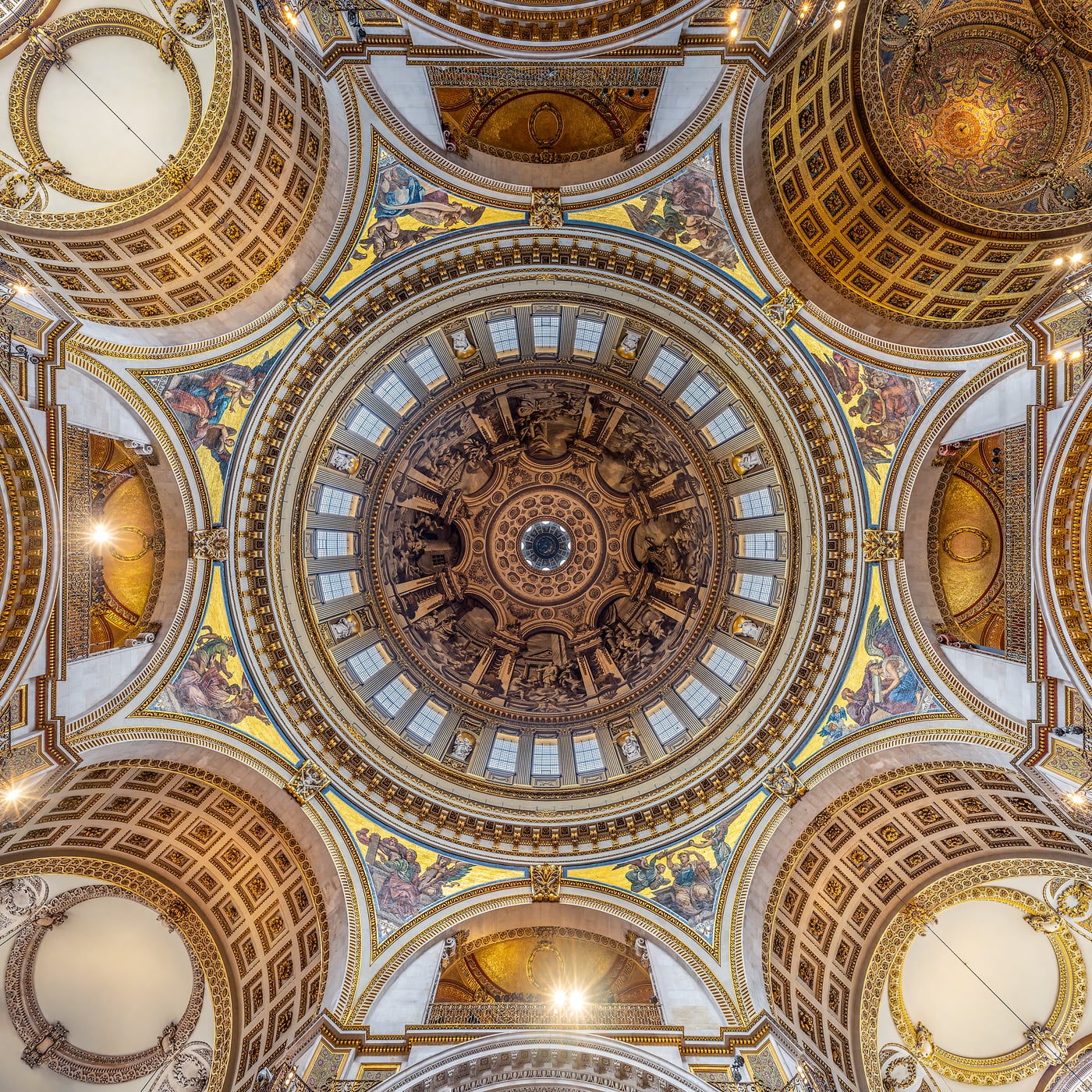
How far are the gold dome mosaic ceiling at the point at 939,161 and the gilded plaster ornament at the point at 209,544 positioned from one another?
73.9 feet

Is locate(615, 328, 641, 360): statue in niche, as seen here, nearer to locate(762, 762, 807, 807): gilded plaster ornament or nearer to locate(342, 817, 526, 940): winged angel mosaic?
locate(762, 762, 807, 807): gilded plaster ornament

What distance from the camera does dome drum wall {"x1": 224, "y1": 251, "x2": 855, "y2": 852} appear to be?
22.5 metres

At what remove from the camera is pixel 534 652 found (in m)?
32.4

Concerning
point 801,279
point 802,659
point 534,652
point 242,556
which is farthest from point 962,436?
point 242,556

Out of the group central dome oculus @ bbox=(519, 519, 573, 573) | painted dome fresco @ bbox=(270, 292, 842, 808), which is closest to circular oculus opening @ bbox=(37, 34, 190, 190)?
painted dome fresco @ bbox=(270, 292, 842, 808)

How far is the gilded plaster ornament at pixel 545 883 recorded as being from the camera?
2239cm

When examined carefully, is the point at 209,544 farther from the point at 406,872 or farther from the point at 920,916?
the point at 920,916

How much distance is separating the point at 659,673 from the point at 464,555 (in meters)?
12.3

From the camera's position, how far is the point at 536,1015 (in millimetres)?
19156

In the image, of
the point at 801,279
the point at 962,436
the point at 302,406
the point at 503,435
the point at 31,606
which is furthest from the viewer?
the point at 503,435

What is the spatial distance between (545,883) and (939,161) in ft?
96.2

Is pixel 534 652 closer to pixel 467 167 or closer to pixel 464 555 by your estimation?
pixel 464 555

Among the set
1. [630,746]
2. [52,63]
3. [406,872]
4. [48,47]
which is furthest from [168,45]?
[630,746]

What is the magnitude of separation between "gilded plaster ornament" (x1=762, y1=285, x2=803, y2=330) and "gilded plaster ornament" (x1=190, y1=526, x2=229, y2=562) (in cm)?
2088
